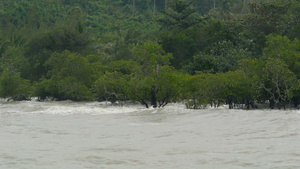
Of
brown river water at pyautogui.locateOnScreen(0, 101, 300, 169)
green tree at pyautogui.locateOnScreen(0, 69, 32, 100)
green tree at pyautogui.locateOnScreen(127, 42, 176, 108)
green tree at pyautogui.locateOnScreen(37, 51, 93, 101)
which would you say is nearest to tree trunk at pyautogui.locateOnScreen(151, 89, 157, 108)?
green tree at pyautogui.locateOnScreen(127, 42, 176, 108)

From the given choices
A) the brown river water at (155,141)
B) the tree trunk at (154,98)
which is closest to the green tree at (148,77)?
the tree trunk at (154,98)

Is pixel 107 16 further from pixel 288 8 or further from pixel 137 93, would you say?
pixel 137 93

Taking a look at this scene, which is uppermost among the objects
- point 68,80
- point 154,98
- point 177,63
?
point 177,63

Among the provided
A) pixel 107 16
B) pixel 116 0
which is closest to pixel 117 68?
pixel 107 16

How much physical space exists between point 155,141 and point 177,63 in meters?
30.3

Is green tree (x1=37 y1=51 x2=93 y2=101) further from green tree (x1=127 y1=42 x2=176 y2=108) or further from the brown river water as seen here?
the brown river water

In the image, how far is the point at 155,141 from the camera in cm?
1616

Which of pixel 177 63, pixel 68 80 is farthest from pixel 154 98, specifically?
pixel 177 63

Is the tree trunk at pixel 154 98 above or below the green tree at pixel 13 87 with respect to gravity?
below

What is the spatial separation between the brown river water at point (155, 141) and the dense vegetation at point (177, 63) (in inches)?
177

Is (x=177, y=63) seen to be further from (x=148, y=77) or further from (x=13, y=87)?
(x=148, y=77)

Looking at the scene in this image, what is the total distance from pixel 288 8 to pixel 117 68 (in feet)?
52.9

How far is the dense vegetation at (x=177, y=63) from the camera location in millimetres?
28911

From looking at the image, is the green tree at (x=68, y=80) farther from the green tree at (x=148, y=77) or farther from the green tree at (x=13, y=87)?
the green tree at (x=148, y=77)
